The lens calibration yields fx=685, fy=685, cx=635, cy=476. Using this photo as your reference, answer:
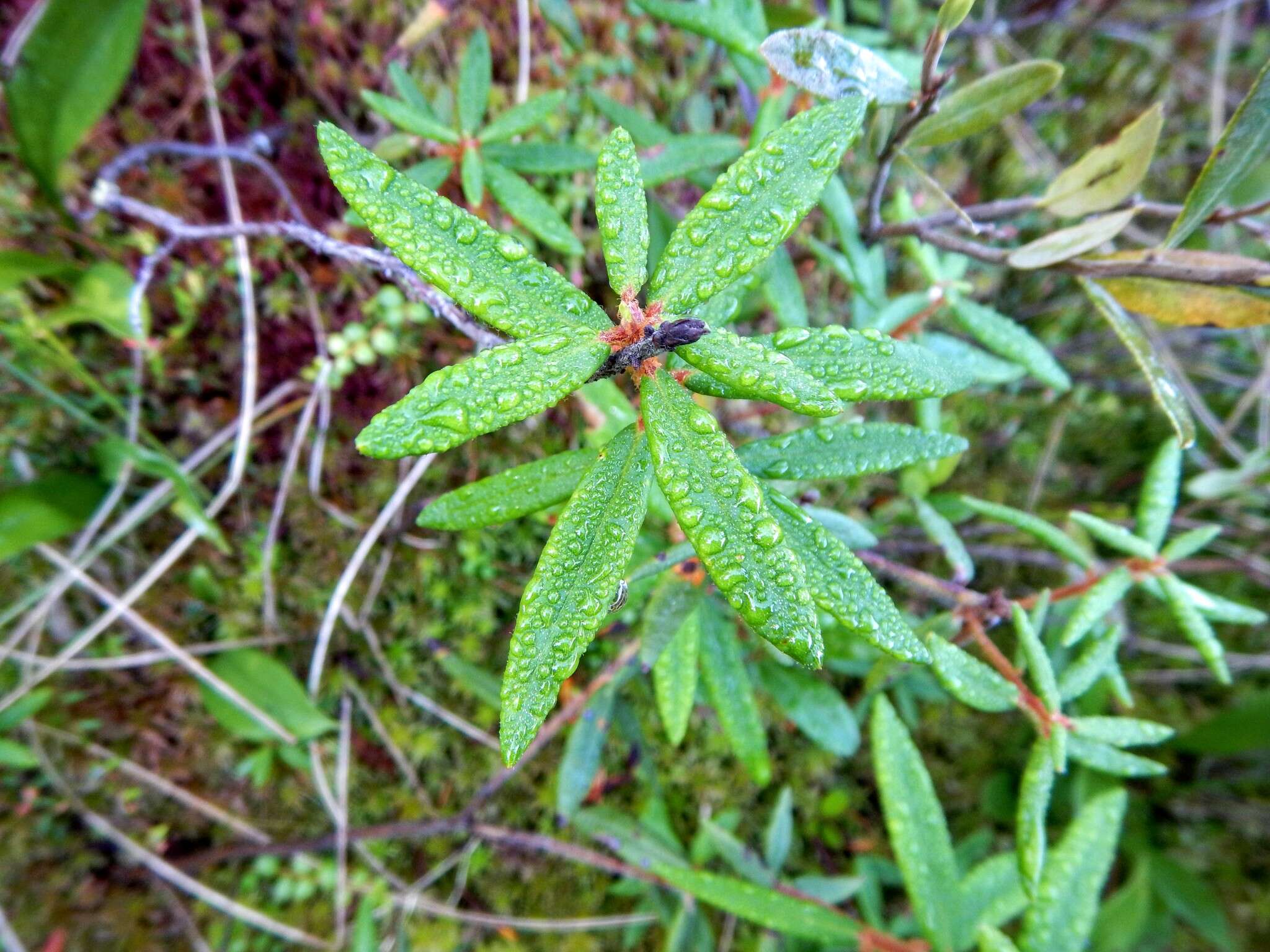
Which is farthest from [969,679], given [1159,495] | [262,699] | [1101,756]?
[262,699]

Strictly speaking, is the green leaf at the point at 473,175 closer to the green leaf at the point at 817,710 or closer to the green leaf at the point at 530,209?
the green leaf at the point at 530,209

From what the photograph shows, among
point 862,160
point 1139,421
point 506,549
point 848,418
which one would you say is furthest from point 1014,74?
point 1139,421

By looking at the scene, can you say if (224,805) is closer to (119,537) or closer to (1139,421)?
(119,537)

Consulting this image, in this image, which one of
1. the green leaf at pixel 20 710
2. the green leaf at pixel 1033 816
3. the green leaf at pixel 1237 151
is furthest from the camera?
the green leaf at pixel 20 710

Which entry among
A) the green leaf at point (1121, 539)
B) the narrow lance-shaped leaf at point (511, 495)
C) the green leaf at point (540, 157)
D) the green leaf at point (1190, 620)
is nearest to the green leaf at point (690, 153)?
the green leaf at point (540, 157)

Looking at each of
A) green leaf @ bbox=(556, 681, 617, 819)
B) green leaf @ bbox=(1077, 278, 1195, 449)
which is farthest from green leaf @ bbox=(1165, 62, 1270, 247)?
green leaf @ bbox=(556, 681, 617, 819)

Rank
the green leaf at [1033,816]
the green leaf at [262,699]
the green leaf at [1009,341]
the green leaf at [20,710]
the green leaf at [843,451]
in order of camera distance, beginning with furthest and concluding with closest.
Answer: the green leaf at [262,699]
the green leaf at [20,710]
the green leaf at [1009,341]
the green leaf at [1033,816]
the green leaf at [843,451]
